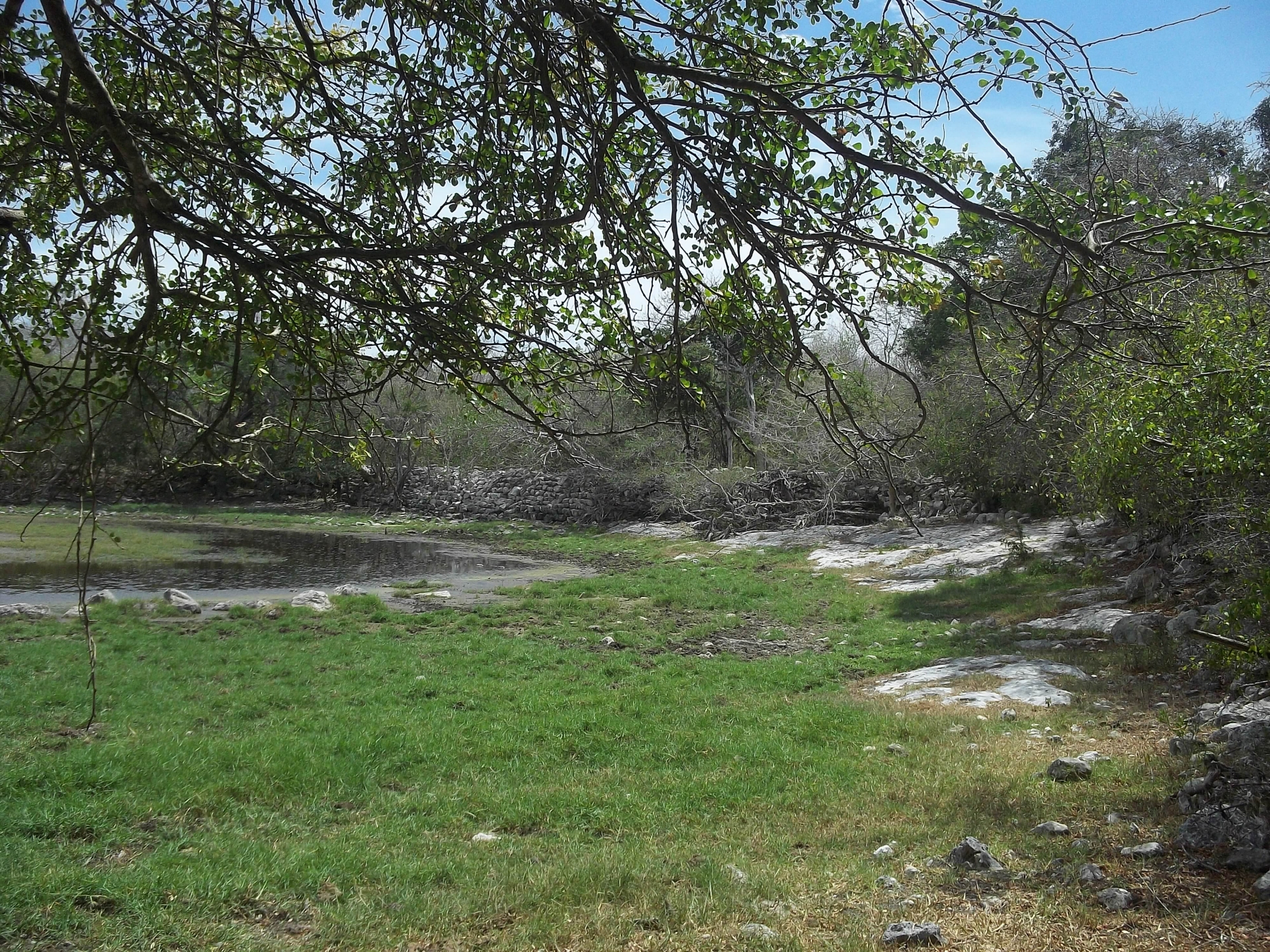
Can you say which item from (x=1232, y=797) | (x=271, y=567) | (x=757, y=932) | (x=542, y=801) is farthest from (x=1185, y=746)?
(x=271, y=567)

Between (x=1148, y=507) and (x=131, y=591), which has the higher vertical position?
(x=1148, y=507)

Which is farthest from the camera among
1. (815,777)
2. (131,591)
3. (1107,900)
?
(131,591)

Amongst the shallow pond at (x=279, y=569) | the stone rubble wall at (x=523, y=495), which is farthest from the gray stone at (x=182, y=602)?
the stone rubble wall at (x=523, y=495)

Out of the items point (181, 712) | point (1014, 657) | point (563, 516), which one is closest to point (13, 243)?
point (181, 712)

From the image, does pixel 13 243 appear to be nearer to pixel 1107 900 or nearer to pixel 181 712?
pixel 181 712

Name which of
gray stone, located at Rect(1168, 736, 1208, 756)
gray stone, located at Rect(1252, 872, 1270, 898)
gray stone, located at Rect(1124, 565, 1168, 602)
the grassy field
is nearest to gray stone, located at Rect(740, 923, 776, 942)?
the grassy field

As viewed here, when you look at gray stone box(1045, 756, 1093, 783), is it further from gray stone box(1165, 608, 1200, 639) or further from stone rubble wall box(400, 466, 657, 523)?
stone rubble wall box(400, 466, 657, 523)

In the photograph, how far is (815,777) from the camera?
712 cm

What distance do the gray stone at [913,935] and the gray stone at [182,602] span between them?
1403 cm

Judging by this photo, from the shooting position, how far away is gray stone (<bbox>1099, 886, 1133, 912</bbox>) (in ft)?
14.1

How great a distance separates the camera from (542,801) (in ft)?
22.0

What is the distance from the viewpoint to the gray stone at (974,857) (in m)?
4.96

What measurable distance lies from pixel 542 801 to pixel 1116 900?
3852mm

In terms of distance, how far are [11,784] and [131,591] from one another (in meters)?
12.7
